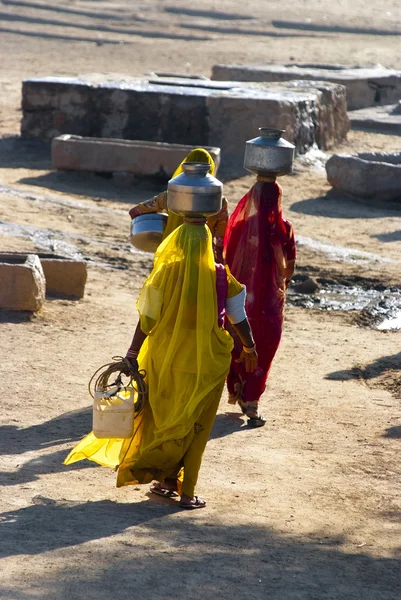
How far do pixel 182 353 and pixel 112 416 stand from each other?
1.30ft

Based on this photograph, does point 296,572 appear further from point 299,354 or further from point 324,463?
point 299,354

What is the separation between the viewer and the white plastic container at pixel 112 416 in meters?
4.28

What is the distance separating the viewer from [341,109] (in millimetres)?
15758

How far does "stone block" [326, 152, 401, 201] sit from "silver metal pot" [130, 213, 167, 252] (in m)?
7.04

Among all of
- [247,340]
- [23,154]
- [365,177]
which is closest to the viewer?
[247,340]

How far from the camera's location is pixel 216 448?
546cm

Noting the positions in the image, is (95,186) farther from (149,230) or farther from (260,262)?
(149,230)

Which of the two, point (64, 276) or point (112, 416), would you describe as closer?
point (112, 416)

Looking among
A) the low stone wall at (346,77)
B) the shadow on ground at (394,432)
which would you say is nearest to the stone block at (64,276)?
the shadow on ground at (394,432)

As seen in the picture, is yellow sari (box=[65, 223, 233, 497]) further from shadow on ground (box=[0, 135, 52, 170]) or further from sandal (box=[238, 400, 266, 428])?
shadow on ground (box=[0, 135, 52, 170])

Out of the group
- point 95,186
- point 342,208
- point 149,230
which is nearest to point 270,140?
point 149,230

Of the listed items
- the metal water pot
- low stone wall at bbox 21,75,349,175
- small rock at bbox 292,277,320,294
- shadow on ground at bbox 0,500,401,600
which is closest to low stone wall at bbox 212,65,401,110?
low stone wall at bbox 21,75,349,175

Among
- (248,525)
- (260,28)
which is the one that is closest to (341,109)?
(248,525)

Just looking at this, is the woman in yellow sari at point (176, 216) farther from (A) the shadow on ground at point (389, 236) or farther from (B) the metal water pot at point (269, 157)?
(A) the shadow on ground at point (389, 236)
